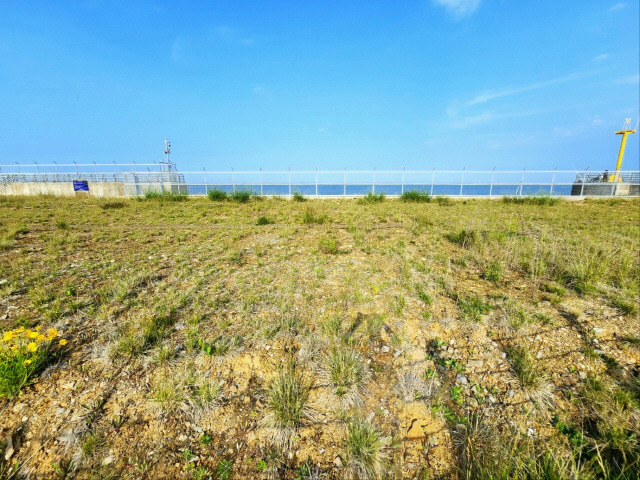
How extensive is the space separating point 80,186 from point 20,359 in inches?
1196

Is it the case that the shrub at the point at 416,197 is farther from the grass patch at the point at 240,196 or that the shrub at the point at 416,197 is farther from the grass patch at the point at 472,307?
the grass patch at the point at 472,307

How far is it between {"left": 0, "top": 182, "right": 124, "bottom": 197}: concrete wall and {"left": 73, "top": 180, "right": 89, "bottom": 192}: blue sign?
14.6 inches

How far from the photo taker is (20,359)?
2.42m

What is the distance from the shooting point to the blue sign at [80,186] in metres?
25.1

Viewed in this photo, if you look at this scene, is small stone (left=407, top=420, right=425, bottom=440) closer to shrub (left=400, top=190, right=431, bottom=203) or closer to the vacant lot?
the vacant lot

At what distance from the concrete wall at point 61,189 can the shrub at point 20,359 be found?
27.1 metres

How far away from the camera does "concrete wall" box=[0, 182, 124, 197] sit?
2494 cm

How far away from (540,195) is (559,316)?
A: 59.2 ft

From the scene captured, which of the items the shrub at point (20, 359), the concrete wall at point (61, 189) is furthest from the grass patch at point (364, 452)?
the concrete wall at point (61, 189)

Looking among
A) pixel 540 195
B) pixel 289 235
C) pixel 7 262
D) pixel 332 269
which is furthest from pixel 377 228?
pixel 540 195

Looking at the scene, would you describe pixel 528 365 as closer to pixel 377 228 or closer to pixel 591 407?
→ pixel 591 407

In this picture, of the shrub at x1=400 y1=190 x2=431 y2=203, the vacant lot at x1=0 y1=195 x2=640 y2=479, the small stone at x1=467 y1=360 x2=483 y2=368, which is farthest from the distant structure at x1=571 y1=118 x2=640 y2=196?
the small stone at x1=467 y1=360 x2=483 y2=368

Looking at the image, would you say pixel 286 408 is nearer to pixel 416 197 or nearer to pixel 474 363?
pixel 474 363

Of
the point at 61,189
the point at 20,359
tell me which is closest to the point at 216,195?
the point at 20,359
